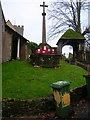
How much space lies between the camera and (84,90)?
5.59 m

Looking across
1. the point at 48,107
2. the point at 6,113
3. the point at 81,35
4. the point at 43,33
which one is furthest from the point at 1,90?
the point at 81,35

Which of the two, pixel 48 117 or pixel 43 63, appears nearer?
pixel 48 117

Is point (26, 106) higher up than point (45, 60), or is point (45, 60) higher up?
point (45, 60)

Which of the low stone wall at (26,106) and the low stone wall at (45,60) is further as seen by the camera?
the low stone wall at (45,60)

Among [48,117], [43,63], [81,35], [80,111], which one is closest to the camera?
[48,117]

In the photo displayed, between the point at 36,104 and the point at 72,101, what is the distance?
6.17 feet

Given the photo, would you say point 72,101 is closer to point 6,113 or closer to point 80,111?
point 80,111

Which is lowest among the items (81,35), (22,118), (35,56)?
(22,118)

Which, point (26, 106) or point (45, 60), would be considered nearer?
point (26, 106)

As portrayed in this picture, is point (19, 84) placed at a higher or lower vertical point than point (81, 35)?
lower

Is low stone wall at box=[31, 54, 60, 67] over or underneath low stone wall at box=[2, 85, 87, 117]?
over

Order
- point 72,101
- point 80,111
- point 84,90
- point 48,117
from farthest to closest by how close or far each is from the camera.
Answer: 1. point 84,90
2. point 72,101
3. point 80,111
4. point 48,117

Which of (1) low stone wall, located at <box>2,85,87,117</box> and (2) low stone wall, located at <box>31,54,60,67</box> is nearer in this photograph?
(1) low stone wall, located at <box>2,85,87,117</box>

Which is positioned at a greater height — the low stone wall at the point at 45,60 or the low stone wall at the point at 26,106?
the low stone wall at the point at 45,60
